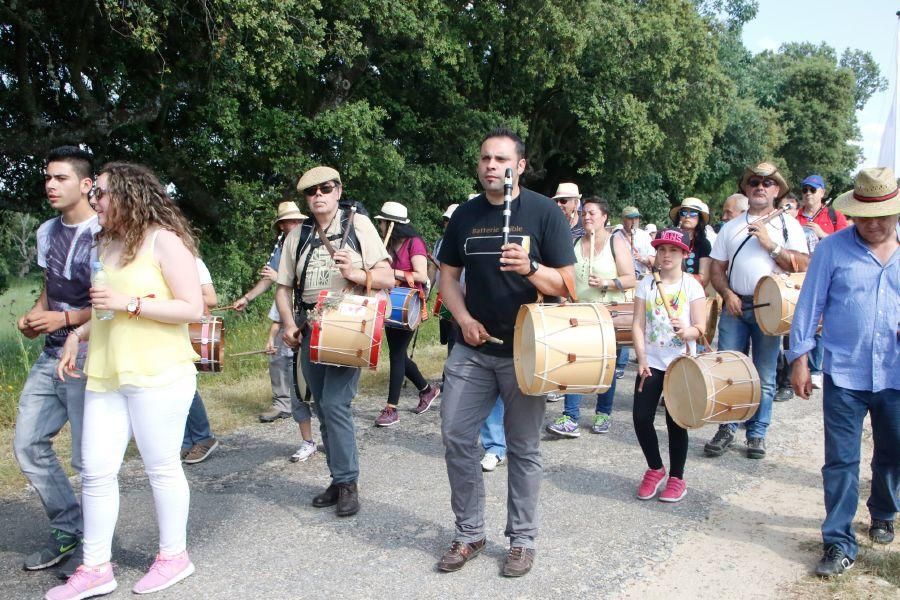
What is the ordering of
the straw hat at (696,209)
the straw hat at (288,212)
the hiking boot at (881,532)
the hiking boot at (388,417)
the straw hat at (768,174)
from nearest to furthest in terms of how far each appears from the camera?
the hiking boot at (881,532) < the straw hat at (768,174) < the hiking boot at (388,417) < the straw hat at (288,212) < the straw hat at (696,209)

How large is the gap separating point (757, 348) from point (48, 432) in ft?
16.8

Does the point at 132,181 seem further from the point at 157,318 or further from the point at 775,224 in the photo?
the point at 775,224

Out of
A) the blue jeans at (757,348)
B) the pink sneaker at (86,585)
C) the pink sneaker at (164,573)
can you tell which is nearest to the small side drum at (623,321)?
the blue jeans at (757,348)

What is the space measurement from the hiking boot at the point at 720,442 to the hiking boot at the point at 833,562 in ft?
6.55

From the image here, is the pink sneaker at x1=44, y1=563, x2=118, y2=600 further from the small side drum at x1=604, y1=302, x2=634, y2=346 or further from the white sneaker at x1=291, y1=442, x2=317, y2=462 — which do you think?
the small side drum at x1=604, y1=302, x2=634, y2=346

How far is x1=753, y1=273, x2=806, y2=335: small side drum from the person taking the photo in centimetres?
592

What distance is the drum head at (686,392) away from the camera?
497 centimetres

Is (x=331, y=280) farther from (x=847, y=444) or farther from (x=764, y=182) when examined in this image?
(x=764, y=182)

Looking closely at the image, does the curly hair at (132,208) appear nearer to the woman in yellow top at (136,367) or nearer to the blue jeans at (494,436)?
the woman in yellow top at (136,367)

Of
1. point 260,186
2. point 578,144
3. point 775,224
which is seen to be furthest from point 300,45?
point 578,144

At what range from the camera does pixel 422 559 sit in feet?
13.9

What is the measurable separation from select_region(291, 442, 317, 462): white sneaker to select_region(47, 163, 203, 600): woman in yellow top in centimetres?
210

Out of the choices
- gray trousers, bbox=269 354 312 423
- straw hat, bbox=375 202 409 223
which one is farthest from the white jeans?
straw hat, bbox=375 202 409 223

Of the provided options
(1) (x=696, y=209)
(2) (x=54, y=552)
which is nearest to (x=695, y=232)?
(1) (x=696, y=209)
